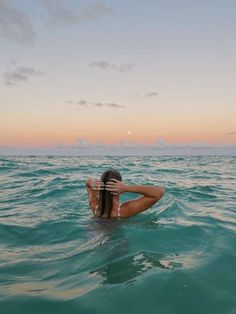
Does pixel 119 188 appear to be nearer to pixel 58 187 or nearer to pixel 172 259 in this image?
pixel 172 259

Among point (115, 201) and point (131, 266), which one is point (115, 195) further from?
point (131, 266)

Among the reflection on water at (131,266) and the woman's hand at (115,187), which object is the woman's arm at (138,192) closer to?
the woman's hand at (115,187)

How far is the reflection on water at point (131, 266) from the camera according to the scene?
430 centimetres

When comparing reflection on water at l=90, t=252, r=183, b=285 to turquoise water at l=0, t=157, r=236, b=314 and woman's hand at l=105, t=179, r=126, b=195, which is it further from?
woman's hand at l=105, t=179, r=126, b=195

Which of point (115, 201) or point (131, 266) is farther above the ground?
point (115, 201)

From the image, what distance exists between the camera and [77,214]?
871 centimetres

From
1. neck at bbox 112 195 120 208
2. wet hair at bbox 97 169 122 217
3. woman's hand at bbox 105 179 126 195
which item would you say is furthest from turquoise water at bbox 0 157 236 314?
woman's hand at bbox 105 179 126 195

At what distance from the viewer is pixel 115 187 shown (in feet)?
17.7

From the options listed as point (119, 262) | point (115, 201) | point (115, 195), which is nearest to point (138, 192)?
point (115, 195)

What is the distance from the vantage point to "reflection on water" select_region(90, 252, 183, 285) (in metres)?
4.30

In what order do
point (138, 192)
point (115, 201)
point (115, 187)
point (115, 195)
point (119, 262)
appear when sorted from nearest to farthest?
point (119, 262)
point (115, 187)
point (138, 192)
point (115, 195)
point (115, 201)

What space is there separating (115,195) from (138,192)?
1.38 ft

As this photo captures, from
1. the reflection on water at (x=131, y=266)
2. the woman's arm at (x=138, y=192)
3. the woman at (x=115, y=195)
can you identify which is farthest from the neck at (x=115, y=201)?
the reflection on water at (x=131, y=266)

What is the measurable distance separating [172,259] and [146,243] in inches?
32.2
